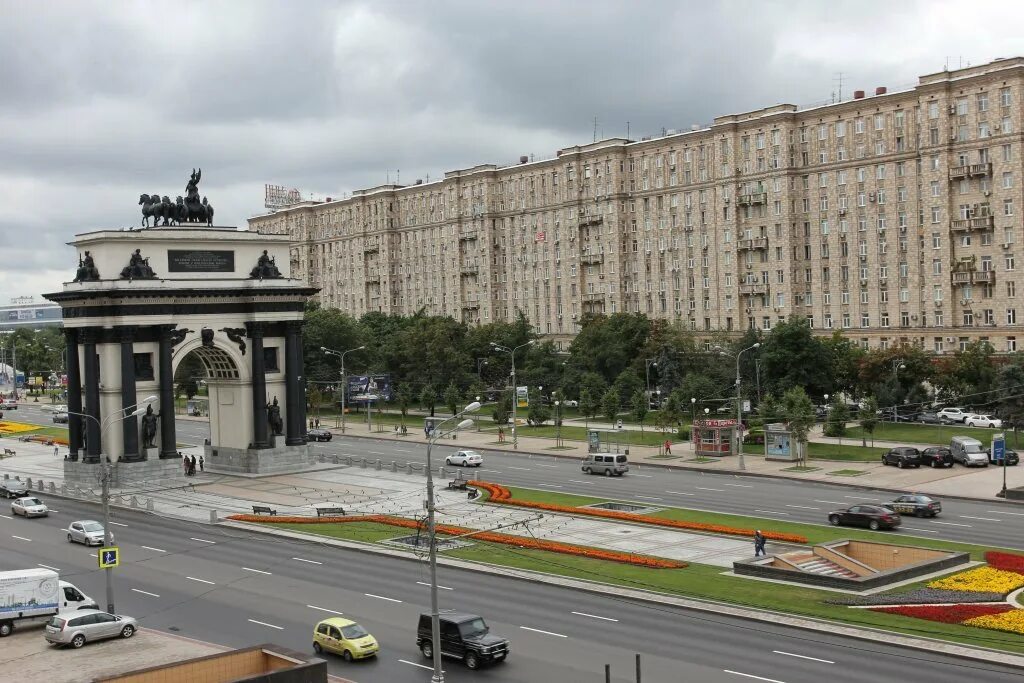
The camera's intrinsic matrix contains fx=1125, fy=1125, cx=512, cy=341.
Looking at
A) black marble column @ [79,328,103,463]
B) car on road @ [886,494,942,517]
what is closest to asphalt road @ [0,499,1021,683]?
black marble column @ [79,328,103,463]

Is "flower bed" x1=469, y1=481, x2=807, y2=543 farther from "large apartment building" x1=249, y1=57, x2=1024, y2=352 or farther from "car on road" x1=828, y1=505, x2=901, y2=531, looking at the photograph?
"large apartment building" x1=249, y1=57, x2=1024, y2=352

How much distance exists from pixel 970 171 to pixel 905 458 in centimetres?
3974

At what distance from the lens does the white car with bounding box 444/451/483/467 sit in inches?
3565

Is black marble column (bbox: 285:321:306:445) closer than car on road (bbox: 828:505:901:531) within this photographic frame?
No

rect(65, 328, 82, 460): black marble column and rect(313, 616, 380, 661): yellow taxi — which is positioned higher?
rect(65, 328, 82, 460): black marble column

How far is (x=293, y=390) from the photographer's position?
291ft

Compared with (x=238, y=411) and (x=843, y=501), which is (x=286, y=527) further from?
(x=843, y=501)

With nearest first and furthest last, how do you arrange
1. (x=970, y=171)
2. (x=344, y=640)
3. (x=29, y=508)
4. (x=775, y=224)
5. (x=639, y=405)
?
(x=344, y=640) < (x=29, y=508) < (x=970, y=171) < (x=639, y=405) < (x=775, y=224)

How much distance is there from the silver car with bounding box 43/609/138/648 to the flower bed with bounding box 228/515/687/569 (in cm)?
1312

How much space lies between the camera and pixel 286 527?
64.1 meters

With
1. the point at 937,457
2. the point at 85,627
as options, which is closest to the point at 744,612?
the point at 85,627

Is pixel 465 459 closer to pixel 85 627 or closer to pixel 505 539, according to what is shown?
pixel 505 539

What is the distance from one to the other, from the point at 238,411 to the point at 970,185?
72.1 metres

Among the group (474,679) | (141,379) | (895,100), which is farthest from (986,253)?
(474,679)
